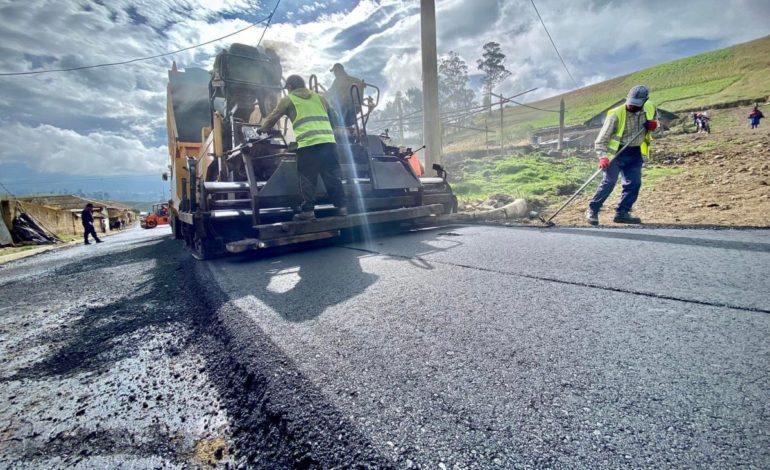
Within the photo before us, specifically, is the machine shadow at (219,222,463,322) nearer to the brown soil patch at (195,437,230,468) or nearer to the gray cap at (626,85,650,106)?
the brown soil patch at (195,437,230,468)

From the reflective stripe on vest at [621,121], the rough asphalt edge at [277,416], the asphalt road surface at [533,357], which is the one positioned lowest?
the rough asphalt edge at [277,416]

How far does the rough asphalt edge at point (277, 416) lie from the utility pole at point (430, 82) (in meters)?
6.93

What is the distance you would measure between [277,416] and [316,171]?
3.31m

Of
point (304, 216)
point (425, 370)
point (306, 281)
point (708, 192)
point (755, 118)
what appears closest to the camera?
point (425, 370)

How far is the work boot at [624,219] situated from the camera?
4.75 metres

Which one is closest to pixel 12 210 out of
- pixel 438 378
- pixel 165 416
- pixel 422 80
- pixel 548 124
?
pixel 422 80

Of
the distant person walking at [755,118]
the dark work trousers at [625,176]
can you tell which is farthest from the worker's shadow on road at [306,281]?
the distant person walking at [755,118]

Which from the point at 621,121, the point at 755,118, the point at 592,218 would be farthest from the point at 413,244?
the point at 755,118

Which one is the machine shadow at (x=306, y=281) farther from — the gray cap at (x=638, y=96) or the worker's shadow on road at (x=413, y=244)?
the gray cap at (x=638, y=96)

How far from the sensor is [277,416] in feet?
3.90

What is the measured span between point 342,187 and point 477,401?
3478 mm

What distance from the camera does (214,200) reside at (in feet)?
13.5

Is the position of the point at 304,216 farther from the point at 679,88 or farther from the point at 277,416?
the point at 679,88

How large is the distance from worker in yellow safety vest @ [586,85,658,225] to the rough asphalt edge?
4855 mm
